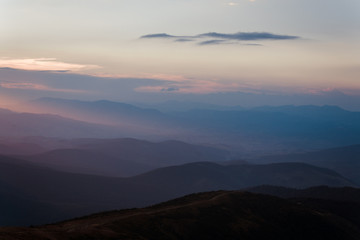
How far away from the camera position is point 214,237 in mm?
62094

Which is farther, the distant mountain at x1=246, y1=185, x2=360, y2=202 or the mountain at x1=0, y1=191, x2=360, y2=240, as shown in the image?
the distant mountain at x1=246, y1=185, x2=360, y2=202

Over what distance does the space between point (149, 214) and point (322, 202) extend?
60.3m

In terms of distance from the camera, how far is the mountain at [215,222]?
51.6 metres

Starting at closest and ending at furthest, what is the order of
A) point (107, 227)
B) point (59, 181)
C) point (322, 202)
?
point (107, 227) < point (322, 202) < point (59, 181)

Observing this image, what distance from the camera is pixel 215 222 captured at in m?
66.8

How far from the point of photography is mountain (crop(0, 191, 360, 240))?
169ft

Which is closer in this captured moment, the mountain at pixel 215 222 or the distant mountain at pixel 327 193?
the mountain at pixel 215 222

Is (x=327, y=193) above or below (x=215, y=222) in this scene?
below

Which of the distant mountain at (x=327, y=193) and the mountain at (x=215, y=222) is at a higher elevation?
the mountain at (x=215, y=222)

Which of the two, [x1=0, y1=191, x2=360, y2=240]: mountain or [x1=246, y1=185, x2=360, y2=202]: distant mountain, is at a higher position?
[x1=0, y1=191, x2=360, y2=240]: mountain

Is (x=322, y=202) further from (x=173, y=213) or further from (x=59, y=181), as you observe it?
(x=59, y=181)

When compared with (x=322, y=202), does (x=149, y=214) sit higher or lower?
higher

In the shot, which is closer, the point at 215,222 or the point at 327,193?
the point at 215,222

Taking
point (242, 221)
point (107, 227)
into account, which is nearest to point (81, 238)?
point (107, 227)
